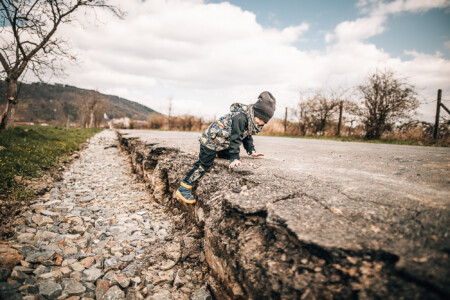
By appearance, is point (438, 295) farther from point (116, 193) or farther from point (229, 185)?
point (116, 193)

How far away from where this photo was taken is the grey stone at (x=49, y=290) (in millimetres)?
1814

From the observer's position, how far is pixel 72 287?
1.95 m

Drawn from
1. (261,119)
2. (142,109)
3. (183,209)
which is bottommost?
(183,209)

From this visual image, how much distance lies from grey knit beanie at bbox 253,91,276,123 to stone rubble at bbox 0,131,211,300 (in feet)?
5.86

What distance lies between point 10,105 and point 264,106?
34.2 ft

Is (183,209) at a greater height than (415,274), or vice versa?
(415,274)

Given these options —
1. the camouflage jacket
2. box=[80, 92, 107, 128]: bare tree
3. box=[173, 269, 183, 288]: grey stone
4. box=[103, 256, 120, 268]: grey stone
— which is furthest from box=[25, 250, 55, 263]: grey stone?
box=[80, 92, 107, 128]: bare tree

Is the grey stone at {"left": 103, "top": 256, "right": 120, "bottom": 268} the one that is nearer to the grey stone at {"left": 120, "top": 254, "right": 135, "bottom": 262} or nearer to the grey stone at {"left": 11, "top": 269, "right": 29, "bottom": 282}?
the grey stone at {"left": 120, "top": 254, "right": 135, "bottom": 262}

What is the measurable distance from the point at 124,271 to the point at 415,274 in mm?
2471

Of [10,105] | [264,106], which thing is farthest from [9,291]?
[10,105]

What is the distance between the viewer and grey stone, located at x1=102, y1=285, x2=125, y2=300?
6.19 feet

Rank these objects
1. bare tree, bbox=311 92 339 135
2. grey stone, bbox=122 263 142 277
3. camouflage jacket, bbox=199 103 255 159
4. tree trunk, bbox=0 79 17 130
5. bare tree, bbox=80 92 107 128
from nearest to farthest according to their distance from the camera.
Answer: grey stone, bbox=122 263 142 277, camouflage jacket, bbox=199 103 255 159, tree trunk, bbox=0 79 17 130, bare tree, bbox=311 92 339 135, bare tree, bbox=80 92 107 128

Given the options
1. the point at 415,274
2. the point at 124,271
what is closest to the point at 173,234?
the point at 124,271

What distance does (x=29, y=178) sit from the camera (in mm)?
3934
